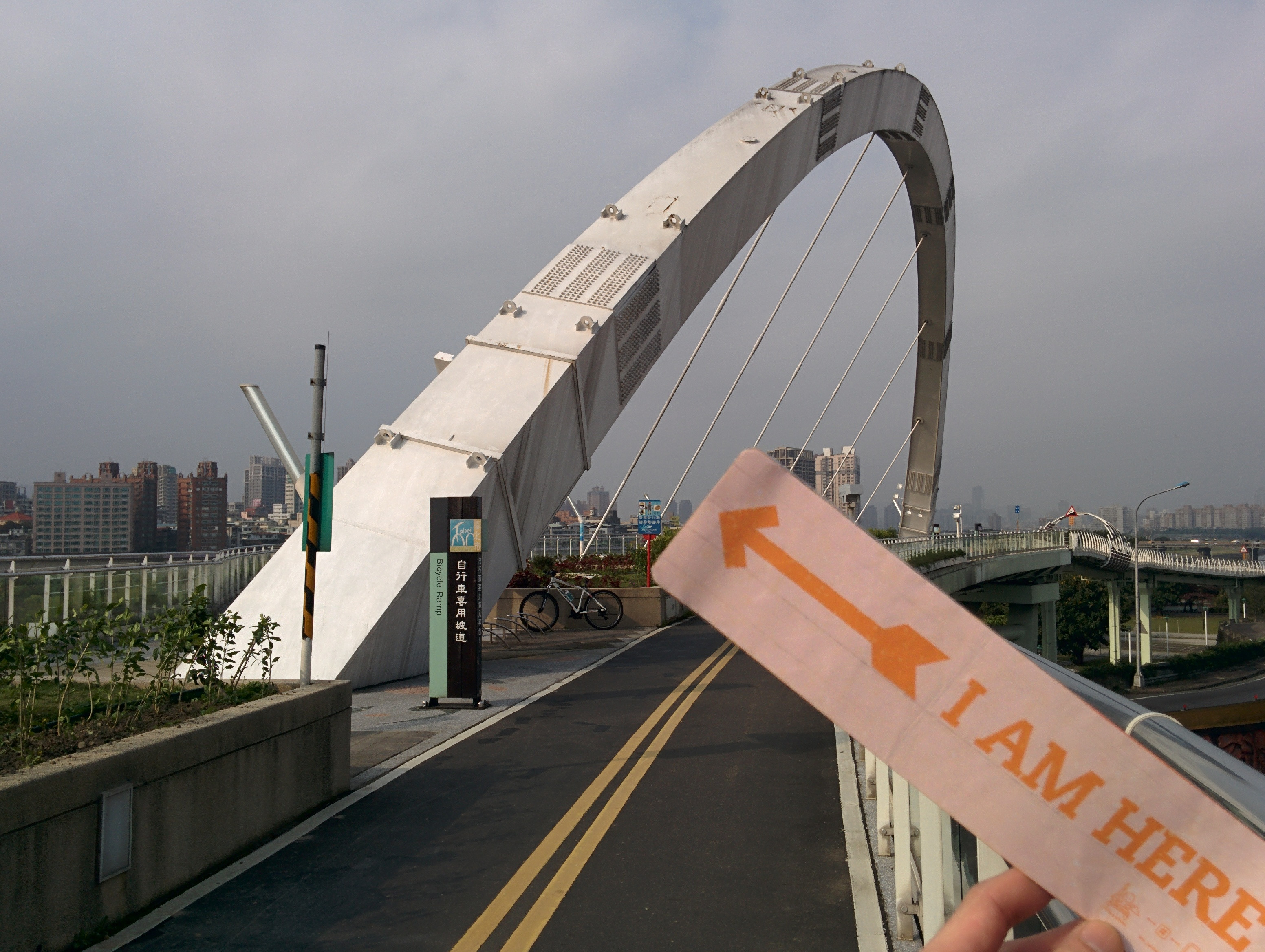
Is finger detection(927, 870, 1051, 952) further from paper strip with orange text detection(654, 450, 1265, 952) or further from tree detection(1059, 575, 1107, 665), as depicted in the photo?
tree detection(1059, 575, 1107, 665)

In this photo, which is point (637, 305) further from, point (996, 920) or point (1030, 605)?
point (1030, 605)

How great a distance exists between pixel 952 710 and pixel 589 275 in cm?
1505

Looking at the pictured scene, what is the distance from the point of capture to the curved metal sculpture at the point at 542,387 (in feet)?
39.0

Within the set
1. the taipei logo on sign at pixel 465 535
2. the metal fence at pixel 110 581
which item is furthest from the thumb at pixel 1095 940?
the taipei logo on sign at pixel 465 535

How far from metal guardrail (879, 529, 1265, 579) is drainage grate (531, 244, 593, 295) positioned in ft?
24.6

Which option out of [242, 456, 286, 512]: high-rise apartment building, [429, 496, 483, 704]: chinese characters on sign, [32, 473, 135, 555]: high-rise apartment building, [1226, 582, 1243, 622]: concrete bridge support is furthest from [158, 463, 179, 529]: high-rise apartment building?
[1226, 582, 1243, 622]: concrete bridge support

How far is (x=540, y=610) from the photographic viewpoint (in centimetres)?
1942

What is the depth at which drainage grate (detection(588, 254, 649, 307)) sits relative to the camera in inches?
591

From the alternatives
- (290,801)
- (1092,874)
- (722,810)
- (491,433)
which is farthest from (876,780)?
(491,433)

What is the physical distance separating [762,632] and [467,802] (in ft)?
20.1

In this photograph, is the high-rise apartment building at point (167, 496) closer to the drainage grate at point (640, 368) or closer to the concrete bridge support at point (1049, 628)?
the drainage grate at point (640, 368)

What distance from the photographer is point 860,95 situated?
22172 millimetres

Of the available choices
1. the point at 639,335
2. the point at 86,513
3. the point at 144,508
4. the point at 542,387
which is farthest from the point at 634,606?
the point at 144,508

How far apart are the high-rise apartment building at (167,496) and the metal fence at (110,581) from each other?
125ft
